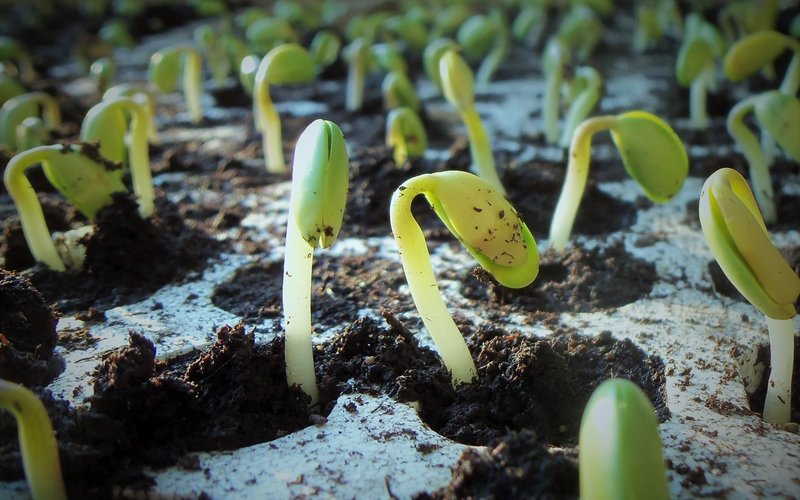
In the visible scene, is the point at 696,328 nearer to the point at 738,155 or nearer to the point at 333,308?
the point at 333,308

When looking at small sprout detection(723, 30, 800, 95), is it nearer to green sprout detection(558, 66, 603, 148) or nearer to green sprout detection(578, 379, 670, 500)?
green sprout detection(558, 66, 603, 148)

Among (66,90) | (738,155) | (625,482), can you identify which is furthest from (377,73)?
(625,482)

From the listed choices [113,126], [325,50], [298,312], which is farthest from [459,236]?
[325,50]

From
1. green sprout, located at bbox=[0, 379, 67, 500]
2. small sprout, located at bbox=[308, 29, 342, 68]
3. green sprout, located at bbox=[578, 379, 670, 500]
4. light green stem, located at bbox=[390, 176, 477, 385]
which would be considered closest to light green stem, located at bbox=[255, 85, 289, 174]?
small sprout, located at bbox=[308, 29, 342, 68]

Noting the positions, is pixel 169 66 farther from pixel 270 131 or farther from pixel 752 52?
pixel 752 52

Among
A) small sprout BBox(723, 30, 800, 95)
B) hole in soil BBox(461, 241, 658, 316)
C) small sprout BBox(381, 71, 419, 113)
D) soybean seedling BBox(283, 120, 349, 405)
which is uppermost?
small sprout BBox(381, 71, 419, 113)

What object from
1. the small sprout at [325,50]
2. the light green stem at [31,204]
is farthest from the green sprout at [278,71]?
the small sprout at [325,50]

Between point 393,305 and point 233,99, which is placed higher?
point 233,99

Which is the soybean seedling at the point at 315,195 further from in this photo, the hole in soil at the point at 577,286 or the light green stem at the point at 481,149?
the light green stem at the point at 481,149
